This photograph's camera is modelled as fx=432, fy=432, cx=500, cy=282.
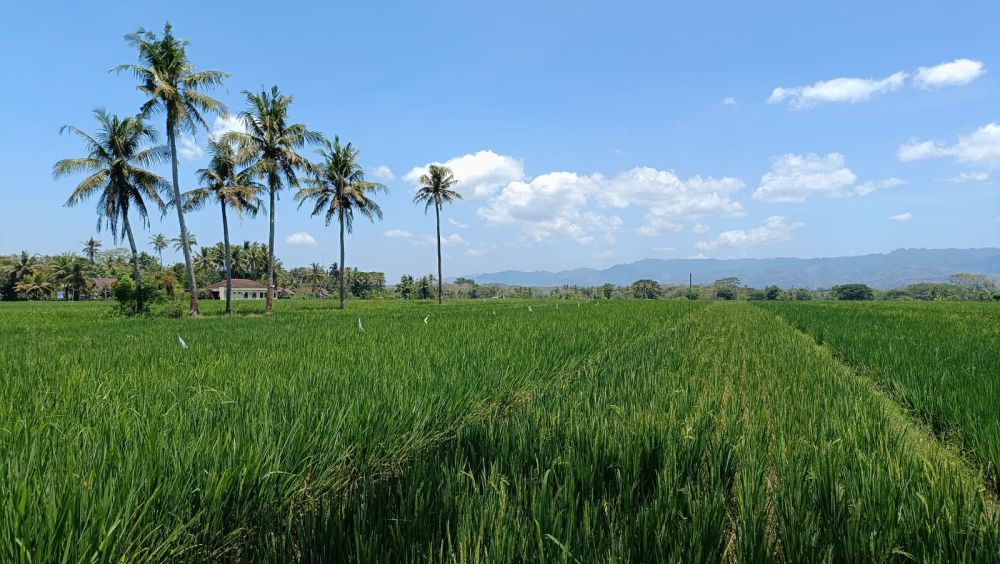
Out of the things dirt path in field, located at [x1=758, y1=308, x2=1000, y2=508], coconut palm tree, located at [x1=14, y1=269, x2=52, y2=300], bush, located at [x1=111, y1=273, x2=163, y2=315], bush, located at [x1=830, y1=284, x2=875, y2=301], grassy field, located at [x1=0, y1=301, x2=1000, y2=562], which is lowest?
bush, located at [x1=830, y1=284, x2=875, y2=301]

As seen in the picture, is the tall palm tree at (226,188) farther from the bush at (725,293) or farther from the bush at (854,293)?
the bush at (854,293)

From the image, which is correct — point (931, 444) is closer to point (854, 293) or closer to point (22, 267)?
point (22, 267)

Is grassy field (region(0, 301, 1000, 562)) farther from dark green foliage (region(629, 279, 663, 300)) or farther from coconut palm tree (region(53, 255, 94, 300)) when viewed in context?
dark green foliage (region(629, 279, 663, 300))

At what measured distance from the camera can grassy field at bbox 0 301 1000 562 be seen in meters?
1.46

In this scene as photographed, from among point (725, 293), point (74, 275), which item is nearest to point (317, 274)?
point (74, 275)

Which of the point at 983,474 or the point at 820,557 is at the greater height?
the point at 820,557

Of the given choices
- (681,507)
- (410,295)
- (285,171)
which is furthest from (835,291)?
(681,507)

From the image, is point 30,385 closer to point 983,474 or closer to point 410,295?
point 983,474

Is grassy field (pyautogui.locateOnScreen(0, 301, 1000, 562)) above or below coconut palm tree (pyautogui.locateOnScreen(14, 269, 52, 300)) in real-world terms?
below

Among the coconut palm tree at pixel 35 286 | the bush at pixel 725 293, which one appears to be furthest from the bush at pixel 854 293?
the coconut palm tree at pixel 35 286

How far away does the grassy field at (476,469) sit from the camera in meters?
1.46

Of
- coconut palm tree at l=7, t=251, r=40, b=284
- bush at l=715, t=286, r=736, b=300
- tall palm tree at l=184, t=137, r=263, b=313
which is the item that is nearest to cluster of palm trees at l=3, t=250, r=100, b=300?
coconut palm tree at l=7, t=251, r=40, b=284

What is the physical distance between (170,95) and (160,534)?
2107 cm

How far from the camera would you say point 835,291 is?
94750 millimetres
